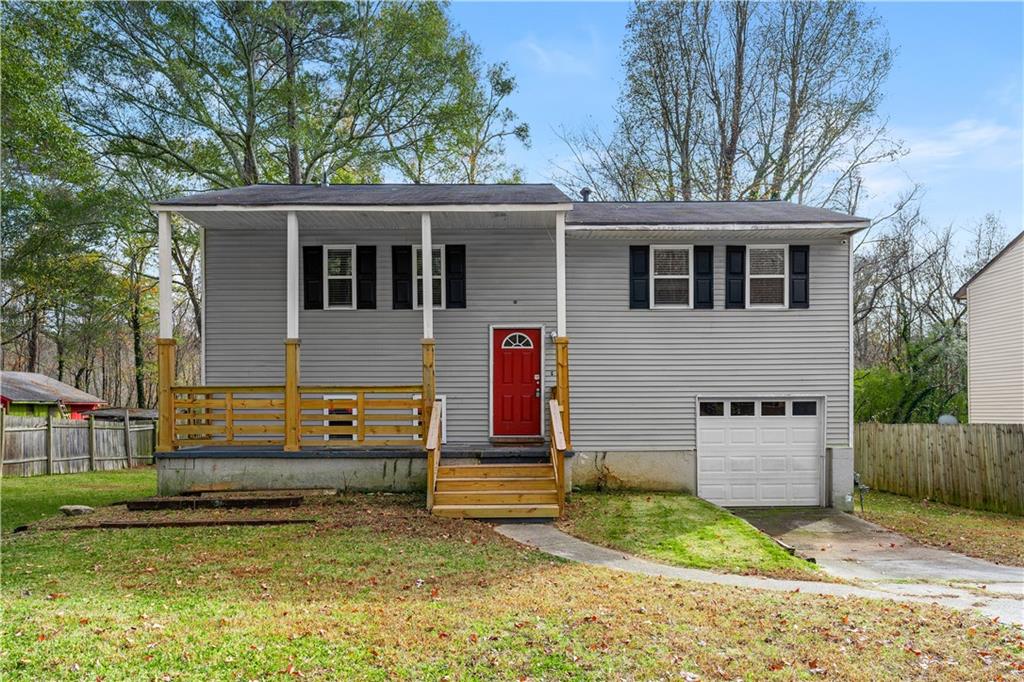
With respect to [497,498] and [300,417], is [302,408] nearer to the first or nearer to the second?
[300,417]

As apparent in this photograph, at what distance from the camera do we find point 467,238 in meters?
14.7

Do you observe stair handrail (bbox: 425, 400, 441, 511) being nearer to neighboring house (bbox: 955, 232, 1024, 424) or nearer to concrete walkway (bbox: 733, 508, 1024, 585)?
concrete walkway (bbox: 733, 508, 1024, 585)

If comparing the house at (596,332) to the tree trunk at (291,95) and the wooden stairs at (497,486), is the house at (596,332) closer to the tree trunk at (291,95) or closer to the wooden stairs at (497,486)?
the wooden stairs at (497,486)

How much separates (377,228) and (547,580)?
8.52m

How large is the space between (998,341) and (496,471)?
17330mm

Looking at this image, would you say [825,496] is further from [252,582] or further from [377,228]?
[252,582]

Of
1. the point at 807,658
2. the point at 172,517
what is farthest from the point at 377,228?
the point at 807,658

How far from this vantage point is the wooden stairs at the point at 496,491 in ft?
36.5

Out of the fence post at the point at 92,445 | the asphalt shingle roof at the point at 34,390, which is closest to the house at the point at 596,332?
the fence post at the point at 92,445

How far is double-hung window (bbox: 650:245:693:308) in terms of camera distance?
48.3 feet

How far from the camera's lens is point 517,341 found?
14.6 metres

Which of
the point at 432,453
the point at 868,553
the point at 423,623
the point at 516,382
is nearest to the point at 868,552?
the point at 868,553

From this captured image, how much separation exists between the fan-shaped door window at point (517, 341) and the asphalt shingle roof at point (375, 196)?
2.56 metres

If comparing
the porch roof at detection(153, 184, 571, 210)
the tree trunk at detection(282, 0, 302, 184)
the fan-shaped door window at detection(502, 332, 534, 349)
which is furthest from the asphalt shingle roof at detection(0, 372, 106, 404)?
the fan-shaped door window at detection(502, 332, 534, 349)
